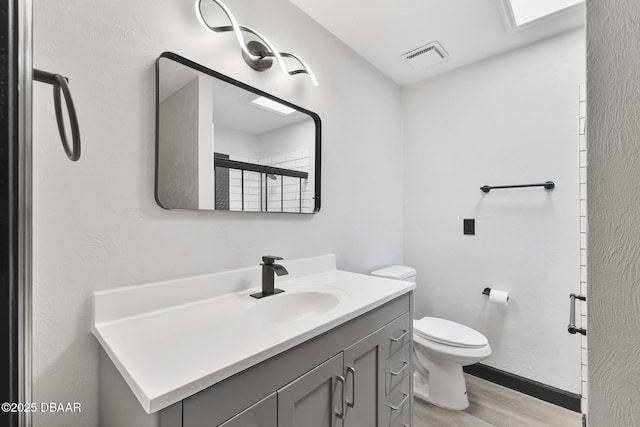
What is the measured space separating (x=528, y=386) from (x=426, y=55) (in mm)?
2273

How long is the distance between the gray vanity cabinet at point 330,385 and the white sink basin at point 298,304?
20cm

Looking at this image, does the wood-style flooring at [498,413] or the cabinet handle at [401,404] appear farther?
the wood-style flooring at [498,413]

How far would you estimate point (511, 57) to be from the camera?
1915mm

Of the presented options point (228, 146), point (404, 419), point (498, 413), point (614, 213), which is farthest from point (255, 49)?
point (498, 413)

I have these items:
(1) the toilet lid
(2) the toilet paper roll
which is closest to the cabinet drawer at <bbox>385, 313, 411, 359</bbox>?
(1) the toilet lid

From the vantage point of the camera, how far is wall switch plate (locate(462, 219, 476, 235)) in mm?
2053

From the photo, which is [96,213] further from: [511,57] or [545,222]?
[511,57]

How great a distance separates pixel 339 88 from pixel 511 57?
121 centimetres

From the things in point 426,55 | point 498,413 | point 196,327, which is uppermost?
point 426,55

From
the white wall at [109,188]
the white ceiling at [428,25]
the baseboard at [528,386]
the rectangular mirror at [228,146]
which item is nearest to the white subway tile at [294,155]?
the rectangular mirror at [228,146]

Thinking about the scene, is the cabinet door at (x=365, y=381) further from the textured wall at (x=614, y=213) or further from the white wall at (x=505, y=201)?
the white wall at (x=505, y=201)

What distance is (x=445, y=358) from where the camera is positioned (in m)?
1.66

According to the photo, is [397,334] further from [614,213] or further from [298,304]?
[614,213]

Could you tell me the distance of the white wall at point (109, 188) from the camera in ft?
2.65
